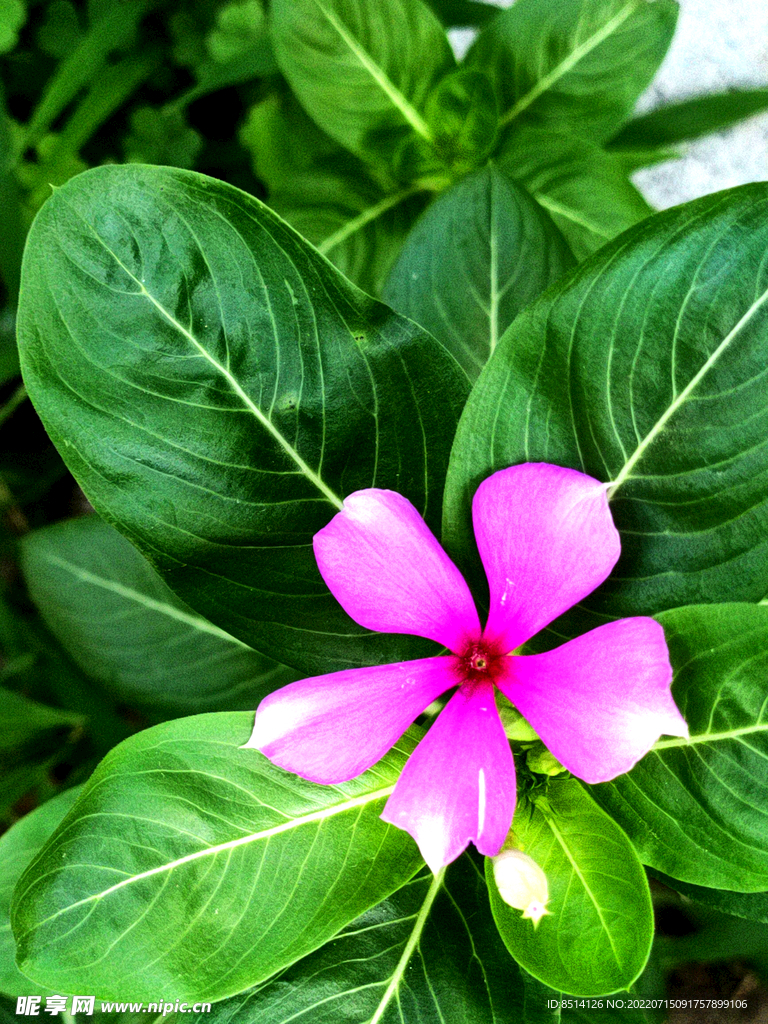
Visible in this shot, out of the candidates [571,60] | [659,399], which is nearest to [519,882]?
[659,399]

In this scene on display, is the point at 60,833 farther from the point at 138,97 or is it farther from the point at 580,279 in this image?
the point at 138,97

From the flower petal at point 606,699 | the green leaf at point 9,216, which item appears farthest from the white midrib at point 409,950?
the green leaf at point 9,216

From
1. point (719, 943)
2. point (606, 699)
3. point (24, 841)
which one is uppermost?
point (606, 699)

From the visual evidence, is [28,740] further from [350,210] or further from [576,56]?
[576,56]

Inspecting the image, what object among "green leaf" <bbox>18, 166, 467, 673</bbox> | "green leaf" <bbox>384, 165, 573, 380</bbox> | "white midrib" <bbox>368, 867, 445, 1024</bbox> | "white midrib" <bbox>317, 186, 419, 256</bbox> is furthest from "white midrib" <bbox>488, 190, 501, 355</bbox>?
"white midrib" <bbox>368, 867, 445, 1024</bbox>

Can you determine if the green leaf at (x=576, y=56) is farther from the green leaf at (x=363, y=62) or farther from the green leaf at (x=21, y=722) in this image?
the green leaf at (x=21, y=722)

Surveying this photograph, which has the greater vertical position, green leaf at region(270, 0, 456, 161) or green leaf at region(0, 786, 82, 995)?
green leaf at region(270, 0, 456, 161)

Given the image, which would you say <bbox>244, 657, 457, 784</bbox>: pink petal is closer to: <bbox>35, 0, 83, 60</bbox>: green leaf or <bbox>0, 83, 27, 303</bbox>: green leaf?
<bbox>0, 83, 27, 303</bbox>: green leaf
